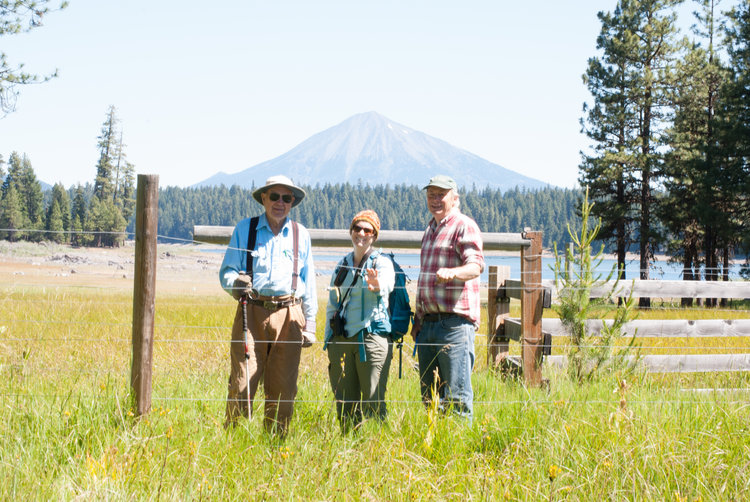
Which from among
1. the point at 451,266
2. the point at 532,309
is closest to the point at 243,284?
the point at 451,266

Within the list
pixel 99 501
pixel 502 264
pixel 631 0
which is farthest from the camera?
pixel 631 0

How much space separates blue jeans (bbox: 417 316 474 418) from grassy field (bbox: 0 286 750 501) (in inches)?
6.9

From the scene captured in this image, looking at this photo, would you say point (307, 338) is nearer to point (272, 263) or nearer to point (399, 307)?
point (272, 263)

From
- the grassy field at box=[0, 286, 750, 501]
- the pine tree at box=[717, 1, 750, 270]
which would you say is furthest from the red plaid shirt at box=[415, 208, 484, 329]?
the pine tree at box=[717, 1, 750, 270]

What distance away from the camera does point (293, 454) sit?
3.62 metres

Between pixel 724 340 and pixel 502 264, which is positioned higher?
pixel 502 264

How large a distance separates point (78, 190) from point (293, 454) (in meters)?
87.5

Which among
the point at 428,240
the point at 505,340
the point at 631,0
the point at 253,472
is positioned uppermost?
the point at 631,0

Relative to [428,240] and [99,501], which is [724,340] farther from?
Answer: [99,501]

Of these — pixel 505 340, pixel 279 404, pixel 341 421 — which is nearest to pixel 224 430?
pixel 279 404

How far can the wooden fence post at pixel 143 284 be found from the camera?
3.78 meters

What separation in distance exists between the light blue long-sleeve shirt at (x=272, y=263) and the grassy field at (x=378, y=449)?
2.74ft

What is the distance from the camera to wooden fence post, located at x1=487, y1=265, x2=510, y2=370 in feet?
19.6

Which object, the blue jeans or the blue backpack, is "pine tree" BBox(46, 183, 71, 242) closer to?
the blue backpack
